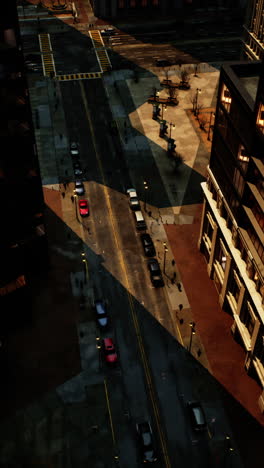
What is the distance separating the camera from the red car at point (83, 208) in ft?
353

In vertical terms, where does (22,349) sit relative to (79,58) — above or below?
below

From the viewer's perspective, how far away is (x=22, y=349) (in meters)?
82.4

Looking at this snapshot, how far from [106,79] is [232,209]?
9149cm

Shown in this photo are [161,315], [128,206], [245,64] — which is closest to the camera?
[245,64]

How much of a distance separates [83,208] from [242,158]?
4394 cm

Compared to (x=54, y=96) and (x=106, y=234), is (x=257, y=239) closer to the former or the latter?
(x=106, y=234)

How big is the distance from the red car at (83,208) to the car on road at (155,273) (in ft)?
64.0

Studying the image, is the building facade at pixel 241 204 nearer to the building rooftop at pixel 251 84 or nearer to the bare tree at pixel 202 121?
the building rooftop at pixel 251 84

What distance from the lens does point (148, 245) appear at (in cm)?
9981

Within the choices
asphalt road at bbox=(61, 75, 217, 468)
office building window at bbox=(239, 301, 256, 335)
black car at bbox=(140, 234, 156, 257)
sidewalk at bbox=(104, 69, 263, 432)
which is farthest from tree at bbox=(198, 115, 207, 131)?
office building window at bbox=(239, 301, 256, 335)

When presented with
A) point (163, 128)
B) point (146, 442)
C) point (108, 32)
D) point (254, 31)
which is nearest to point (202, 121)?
point (163, 128)

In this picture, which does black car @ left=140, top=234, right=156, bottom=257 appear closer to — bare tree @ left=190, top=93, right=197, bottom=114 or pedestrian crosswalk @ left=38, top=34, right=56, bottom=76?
bare tree @ left=190, top=93, right=197, bottom=114

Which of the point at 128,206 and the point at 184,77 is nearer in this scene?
the point at 128,206

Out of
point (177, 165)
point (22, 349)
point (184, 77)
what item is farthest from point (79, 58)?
point (22, 349)
